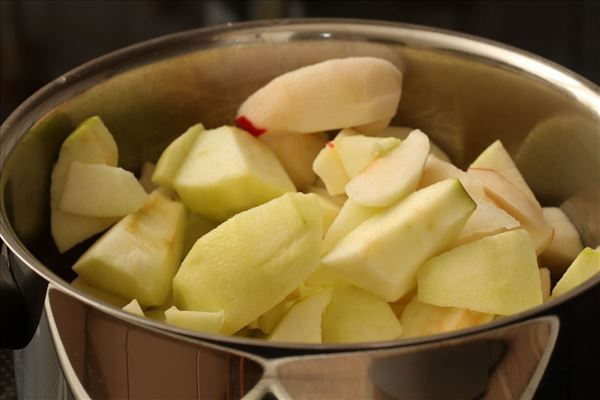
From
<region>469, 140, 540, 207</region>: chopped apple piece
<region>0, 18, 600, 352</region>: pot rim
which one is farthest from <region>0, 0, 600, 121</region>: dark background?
<region>469, 140, 540, 207</region>: chopped apple piece

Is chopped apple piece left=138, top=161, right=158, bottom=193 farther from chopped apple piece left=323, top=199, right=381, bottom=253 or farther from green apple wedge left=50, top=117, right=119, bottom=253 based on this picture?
chopped apple piece left=323, top=199, right=381, bottom=253

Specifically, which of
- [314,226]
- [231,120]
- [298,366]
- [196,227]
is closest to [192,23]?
[231,120]

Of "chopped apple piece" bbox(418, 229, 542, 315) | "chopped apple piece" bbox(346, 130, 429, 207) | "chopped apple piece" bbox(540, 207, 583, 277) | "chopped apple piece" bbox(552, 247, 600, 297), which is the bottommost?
"chopped apple piece" bbox(540, 207, 583, 277)

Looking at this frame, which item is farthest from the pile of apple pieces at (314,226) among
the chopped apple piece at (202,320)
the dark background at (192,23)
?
the dark background at (192,23)

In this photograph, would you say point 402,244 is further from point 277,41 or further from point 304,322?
point 277,41

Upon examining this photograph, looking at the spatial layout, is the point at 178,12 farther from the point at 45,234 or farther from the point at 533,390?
the point at 533,390

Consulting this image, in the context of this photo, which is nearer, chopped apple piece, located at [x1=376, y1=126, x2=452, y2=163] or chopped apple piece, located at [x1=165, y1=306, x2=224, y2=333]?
chopped apple piece, located at [x1=165, y1=306, x2=224, y2=333]

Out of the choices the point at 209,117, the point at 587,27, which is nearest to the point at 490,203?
the point at 209,117
